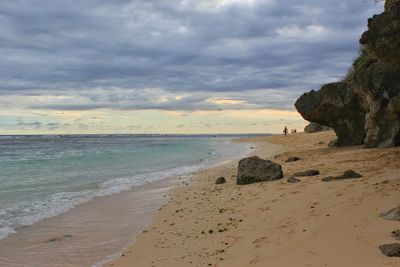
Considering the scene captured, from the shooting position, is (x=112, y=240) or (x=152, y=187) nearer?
(x=112, y=240)

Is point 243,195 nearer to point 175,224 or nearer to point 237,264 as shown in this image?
point 175,224

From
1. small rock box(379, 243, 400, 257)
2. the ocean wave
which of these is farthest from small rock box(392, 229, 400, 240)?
the ocean wave

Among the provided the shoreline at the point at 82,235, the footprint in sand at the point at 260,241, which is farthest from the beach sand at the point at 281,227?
the shoreline at the point at 82,235

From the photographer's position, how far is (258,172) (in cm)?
1262

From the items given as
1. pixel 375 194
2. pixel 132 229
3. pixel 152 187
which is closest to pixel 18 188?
pixel 152 187

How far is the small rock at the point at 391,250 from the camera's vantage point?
502 centimetres

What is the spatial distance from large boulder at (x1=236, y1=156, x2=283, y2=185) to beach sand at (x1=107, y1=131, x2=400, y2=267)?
3.33 ft

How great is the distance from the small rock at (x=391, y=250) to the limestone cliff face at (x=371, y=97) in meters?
3.69

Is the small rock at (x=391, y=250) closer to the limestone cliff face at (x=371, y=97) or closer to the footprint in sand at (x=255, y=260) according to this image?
the footprint in sand at (x=255, y=260)

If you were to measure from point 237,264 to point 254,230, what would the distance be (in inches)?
60.4

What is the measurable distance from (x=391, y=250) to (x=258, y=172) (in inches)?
298

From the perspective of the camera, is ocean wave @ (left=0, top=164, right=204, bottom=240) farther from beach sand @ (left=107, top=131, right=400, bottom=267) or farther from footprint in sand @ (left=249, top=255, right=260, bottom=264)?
footprint in sand @ (left=249, top=255, right=260, bottom=264)

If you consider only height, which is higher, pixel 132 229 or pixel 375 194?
pixel 375 194

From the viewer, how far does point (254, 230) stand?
285 inches
